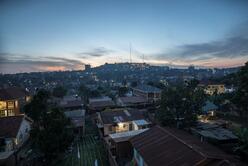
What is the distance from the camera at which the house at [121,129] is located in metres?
18.4

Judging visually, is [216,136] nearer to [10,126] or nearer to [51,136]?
[51,136]

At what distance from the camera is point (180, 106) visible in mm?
19344

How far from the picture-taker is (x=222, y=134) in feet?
57.7

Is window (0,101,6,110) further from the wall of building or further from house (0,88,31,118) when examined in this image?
the wall of building

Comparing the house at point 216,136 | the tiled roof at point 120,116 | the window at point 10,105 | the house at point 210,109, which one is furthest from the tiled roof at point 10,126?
the house at point 210,109

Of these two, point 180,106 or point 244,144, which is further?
point 180,106

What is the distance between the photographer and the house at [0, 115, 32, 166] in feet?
57.3

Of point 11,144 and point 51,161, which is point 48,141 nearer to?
point 51,161

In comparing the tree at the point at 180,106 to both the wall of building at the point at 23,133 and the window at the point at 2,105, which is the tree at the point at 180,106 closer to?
the wall of building at the point at 23,133

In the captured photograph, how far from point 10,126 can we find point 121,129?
1331 cm

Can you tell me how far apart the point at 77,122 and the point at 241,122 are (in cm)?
2351

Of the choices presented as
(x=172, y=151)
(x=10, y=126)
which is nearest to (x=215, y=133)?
(x=172, y=151)

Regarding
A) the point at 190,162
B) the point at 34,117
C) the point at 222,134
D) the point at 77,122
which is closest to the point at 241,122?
the point at 222,134

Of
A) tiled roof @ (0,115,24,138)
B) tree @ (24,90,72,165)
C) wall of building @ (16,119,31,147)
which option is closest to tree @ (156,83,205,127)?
tree @ (24,90,72,165)
